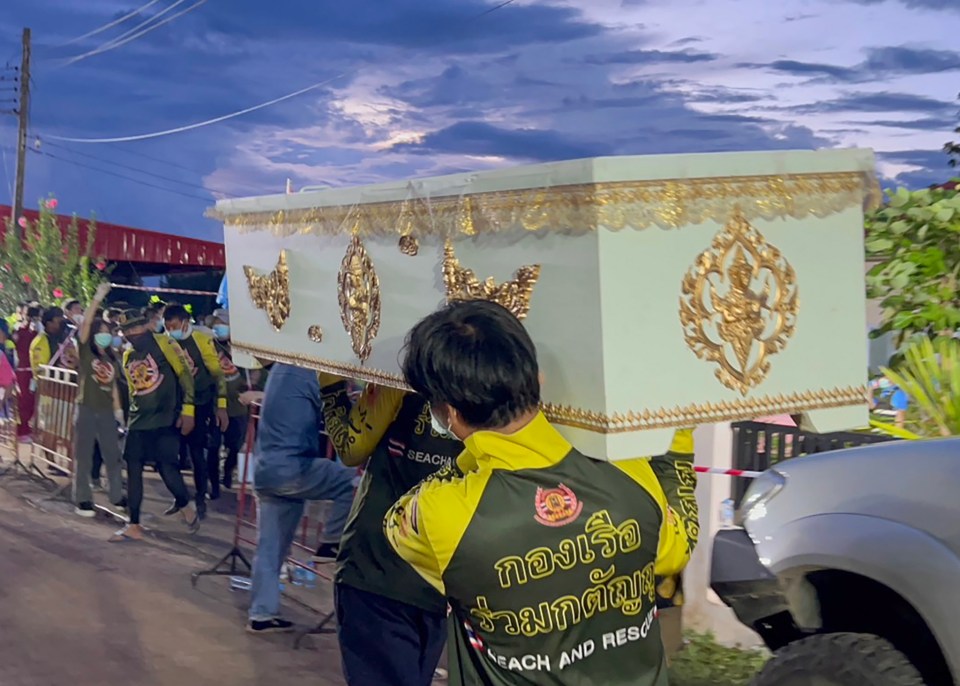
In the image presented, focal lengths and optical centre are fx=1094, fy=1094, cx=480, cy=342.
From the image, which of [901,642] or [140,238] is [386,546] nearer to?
[901,642]

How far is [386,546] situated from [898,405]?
3976mm

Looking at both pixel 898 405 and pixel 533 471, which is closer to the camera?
pixel 533 471

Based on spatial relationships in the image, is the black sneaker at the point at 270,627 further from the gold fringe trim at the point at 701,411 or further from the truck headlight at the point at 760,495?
the gold fringe trim at the point at 701,411

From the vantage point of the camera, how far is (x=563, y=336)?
2.12m

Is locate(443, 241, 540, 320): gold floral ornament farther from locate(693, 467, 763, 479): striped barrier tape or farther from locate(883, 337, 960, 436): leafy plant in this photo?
locate(693, 467, 763, 479): striped barrier tape

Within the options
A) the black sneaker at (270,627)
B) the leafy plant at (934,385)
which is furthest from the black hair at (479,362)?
the black sneaker at (270,627)

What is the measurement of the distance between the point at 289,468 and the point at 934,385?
11.1 ft

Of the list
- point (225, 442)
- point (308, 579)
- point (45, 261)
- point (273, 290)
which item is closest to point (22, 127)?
point (45, 261)

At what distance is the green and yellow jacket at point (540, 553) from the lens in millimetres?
2211

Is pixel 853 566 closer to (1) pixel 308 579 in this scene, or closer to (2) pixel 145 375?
(1) pixel 308 579

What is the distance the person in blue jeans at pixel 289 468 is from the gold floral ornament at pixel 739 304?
3897 millimetres

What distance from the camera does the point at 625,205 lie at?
2.00m

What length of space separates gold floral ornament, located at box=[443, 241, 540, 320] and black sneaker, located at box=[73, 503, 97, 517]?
8704 mm

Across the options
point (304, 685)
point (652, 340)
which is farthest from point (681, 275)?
point (304, 685)
